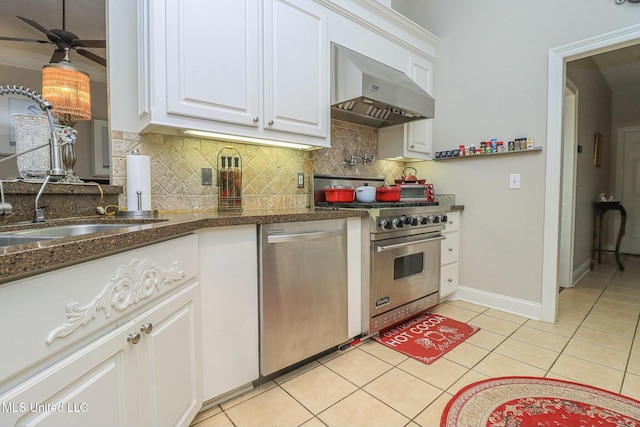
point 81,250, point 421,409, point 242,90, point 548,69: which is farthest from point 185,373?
point 548,69

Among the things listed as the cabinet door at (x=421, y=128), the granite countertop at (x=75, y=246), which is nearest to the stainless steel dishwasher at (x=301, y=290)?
the granite countertop at (x=75, y=246)

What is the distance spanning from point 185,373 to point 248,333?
1.17 ft

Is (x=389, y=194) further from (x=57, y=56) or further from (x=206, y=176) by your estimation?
(x=57, y=56)

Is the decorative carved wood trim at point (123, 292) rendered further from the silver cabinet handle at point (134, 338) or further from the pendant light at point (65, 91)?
the pendant light at point (65, 91)

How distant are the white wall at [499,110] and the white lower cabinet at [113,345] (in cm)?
251

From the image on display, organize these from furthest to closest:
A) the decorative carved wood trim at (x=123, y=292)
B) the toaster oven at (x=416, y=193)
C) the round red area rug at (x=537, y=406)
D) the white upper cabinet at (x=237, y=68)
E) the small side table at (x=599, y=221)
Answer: the small side table at (x=599, y=221) → the toaster oven at (x=416, y=193) → the white upper cabinet at (x=237, y=68) → the round red area rug at (x=537, y=406) → the decorative carved wood trim at (x=123, y=292)

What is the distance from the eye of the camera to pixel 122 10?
164 cm

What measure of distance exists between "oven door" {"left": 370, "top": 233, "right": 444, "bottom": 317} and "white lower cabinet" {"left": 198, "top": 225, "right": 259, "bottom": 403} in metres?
0.85

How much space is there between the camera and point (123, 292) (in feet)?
2.71

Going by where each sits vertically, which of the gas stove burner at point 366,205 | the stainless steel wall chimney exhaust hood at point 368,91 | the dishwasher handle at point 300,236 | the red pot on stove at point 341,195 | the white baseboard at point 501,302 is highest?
the stainless steel wall chimney exhaust hood at point 368,91

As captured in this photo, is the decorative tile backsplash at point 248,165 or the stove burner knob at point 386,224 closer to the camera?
the decorative tile backsplash at point 248,165

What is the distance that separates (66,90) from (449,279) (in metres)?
3.08

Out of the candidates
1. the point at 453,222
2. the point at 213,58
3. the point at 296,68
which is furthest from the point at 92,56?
the point at 453,222

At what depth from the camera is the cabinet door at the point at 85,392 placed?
566mm
